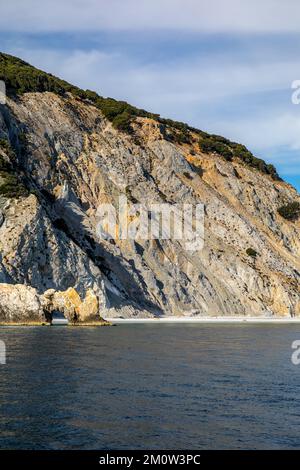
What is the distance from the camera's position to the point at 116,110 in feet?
357

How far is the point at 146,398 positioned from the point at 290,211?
299ft

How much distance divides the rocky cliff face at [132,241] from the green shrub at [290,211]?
4.11 ft

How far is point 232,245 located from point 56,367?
68.1 metres

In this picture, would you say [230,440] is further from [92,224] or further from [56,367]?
[92,224]

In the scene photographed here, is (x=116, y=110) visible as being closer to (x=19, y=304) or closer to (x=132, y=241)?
(x=132, y=241)

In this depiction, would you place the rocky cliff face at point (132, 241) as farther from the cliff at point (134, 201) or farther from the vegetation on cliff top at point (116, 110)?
the vegetation on cliff top at point (116, 110)

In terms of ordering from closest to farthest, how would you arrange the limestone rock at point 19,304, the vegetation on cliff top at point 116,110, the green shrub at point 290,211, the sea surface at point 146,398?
the sea surface at point 146,398
the limestone rock at point 19,304
the vegetation on cliff top at point 116,110
the green shrub at point 290,211

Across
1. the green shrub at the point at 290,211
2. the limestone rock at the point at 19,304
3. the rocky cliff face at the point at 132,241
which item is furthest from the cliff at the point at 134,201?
the limestone rock at the point at 19,304

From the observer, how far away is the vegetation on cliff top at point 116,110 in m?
100

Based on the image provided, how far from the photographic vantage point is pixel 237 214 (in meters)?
99.8

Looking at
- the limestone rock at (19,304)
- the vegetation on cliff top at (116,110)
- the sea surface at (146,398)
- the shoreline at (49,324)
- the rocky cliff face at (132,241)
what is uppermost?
the vegetation on cliff top at (116,110)

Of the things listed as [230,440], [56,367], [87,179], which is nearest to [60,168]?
[87,179]

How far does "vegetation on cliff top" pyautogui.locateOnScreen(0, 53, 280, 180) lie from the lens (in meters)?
100

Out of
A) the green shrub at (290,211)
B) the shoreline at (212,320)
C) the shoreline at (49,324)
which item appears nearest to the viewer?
the shoreline at (49,324)
